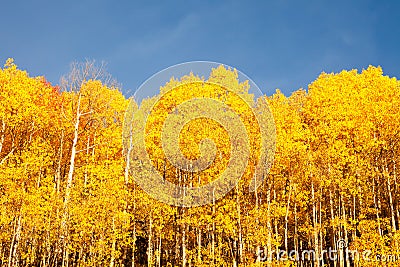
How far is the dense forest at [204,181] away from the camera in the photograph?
16.7m

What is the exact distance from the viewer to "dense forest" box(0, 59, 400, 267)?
Answer: 16672 mm

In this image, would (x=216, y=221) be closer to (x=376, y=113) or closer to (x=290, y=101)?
(x=376, y=113)

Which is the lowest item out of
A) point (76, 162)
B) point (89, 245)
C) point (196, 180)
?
point (89, 245)

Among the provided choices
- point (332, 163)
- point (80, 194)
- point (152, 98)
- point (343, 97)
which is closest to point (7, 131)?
point (152, 98)

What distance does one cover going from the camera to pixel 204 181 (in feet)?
71.3

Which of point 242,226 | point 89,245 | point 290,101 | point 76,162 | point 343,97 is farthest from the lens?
point 290,101

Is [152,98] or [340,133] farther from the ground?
[152,98]

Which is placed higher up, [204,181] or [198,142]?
[198,142]

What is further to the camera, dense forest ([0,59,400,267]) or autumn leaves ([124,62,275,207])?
autumn leaves ([124,62,275,207])

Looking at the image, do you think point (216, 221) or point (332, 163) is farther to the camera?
point (332, 163)

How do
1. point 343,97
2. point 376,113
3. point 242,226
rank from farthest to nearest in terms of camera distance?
point 343,97 < point 376,113 < point 242,226

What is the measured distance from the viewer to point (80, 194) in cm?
1736

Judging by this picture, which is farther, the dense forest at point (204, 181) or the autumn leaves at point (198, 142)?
the autumn leaves at point (198, 142)

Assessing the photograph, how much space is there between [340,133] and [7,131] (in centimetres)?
2175
